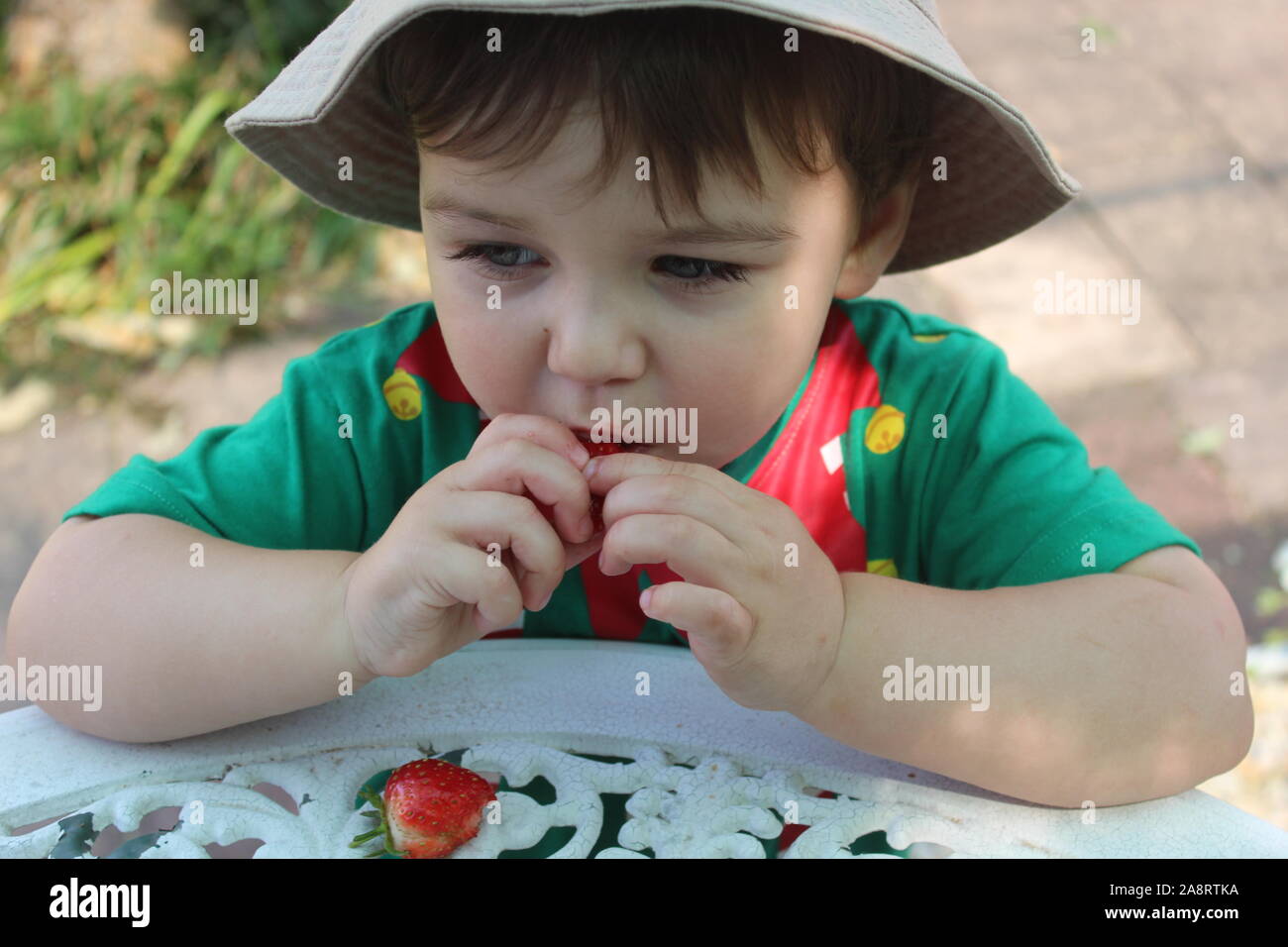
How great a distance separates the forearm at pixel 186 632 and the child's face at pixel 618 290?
12.0 inches

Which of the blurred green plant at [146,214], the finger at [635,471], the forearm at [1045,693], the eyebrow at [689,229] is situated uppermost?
the blurred green plant at [146,214]

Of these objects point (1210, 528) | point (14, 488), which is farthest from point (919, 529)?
point (14, 488)

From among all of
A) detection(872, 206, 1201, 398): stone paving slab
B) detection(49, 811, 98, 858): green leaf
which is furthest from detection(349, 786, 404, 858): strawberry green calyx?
detection(872, 206, 1201, 398): stone paving slab

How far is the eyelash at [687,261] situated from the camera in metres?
1.37

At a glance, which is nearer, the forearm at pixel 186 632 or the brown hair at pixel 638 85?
the brown hair at pixel 638 85

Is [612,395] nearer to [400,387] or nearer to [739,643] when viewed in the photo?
[739,643]

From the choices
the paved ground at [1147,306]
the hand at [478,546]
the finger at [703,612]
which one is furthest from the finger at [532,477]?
the paved ground at [1147,306]

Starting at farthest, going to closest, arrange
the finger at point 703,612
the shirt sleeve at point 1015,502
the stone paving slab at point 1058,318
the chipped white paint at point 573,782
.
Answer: the stone paving slab at point 1058,318 → the shirt sleeve at point 1015,502 → the chipped white paint at point 573,782 → the finger at point 703,612

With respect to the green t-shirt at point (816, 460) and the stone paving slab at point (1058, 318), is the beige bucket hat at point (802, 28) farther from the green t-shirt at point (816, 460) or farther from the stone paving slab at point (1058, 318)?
the stone paving slab at point (1058, 318)

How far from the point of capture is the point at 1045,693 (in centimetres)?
138

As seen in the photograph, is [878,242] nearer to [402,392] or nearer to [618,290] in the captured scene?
[618,290]

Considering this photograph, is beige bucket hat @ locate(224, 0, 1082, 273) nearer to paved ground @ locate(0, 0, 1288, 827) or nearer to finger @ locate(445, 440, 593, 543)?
finger @ locate(445, 440, 593, 543)

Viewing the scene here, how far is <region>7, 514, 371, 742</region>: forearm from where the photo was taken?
1417mm
